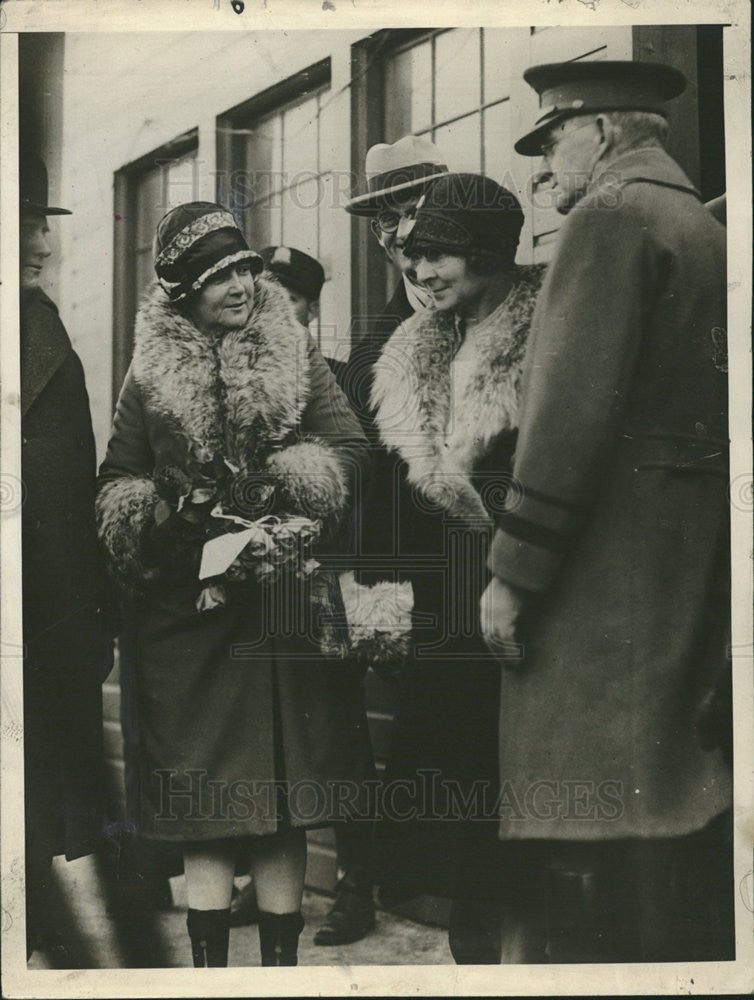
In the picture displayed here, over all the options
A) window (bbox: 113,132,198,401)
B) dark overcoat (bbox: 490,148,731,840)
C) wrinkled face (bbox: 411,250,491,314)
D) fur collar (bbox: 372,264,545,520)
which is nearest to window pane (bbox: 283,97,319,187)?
window (bbox: 113,132,198,401)

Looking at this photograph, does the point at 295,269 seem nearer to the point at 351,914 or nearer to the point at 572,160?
the point at 572,160

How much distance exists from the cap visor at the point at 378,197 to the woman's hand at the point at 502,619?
1.05 m

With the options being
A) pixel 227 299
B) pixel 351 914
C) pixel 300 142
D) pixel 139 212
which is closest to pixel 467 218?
pixel 300 142

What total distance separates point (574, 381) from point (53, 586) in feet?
4.96

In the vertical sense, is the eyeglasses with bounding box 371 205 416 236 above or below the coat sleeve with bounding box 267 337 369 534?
above

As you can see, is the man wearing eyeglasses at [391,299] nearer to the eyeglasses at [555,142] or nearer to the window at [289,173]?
the window at [289,173]

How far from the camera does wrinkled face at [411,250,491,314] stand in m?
2.71

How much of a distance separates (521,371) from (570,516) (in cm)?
40

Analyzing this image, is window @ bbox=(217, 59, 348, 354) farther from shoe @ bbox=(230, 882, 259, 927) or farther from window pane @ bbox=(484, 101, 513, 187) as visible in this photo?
shoe @ bbox=(230, 882, 259, 927)

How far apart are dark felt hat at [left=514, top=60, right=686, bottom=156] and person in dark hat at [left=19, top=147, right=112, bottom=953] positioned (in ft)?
4.36

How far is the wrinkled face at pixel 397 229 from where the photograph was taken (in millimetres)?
2721

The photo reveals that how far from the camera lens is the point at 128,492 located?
2.73 meters

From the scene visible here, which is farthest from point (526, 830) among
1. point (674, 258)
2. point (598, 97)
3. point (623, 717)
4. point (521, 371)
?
point (598, 97)

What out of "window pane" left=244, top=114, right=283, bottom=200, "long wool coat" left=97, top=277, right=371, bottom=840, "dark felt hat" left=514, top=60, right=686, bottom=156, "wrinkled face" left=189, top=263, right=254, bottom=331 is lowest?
"long wool coat" left=97, top=277, right=371, bottom=840
